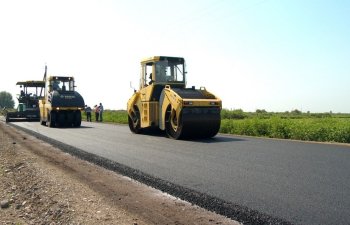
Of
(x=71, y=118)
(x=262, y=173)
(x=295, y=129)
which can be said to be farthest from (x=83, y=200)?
(x=71, y=118)

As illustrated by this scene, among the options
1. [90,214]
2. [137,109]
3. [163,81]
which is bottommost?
[90,214]

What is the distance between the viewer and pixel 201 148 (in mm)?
10547

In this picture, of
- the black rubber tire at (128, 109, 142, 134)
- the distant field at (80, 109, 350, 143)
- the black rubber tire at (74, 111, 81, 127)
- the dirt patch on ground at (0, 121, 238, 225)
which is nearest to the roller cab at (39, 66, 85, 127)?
the black rubber tire at (74, 111, 81, 127)

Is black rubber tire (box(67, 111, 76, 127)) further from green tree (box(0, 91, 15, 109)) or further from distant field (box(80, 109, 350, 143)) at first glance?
green tree (box(0, 91, 15, 109))

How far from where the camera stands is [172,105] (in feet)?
44.0

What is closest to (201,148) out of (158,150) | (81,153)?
(158,150)

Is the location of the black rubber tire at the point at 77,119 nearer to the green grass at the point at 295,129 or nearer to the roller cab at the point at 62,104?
the roller cab at the point at 62,104

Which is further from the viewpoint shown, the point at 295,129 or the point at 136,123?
the point at 136,123

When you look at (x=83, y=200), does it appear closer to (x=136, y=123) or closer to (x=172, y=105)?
(x=172, y=105)

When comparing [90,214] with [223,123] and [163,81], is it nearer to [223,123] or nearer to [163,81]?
[163,81]

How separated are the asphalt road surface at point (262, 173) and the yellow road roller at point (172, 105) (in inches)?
68.3

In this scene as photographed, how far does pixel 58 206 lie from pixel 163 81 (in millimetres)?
10018

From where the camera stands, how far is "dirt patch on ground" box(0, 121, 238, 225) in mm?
4730

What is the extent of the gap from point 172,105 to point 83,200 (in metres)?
8.04
